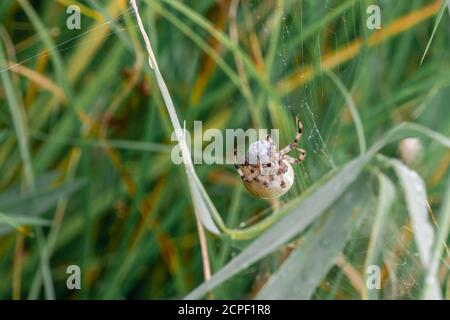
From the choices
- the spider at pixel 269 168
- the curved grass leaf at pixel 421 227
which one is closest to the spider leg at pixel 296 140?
the spider at pixel 269 168

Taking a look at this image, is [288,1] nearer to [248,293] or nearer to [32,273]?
[248,293]

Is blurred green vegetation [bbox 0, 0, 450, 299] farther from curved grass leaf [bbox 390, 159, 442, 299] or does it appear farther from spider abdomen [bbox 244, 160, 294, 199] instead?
curved grass leaf [bbox 390, 159, 442, 299]

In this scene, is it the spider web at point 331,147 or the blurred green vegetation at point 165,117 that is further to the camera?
the blurred green vegetation at point 165,117

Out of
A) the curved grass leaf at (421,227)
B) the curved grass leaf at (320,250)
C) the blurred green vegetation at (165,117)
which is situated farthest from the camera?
the blurred green vegetation at (165,117)

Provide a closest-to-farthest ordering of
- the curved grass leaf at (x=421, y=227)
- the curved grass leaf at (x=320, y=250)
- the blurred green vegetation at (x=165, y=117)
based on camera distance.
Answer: the curved grass leaf at (x=421, y=227), the curved grass leaf at (x=320, y=250), the blurred green vegetation at (x=165, y=117)

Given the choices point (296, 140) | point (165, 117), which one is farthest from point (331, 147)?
point (165, 117)

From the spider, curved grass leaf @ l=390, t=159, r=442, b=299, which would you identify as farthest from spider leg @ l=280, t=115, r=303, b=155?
curved grass leaf @ l=390, t=159, r=442, b=299

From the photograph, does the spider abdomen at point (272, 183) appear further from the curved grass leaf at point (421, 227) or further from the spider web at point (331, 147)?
the curved grass leaf at point (421, 227)
